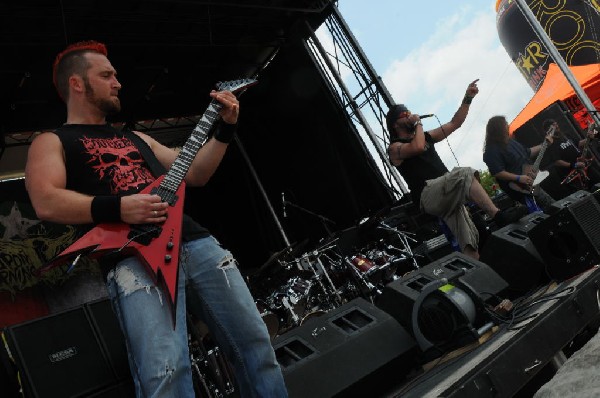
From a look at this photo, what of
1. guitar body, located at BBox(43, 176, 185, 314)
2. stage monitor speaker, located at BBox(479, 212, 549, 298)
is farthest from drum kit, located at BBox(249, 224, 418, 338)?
guitar body, located at BBox(43, 176, 185, 314)

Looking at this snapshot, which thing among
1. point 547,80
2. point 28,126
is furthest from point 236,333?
point 547,80

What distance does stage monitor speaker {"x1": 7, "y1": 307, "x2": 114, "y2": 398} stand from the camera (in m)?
2.25

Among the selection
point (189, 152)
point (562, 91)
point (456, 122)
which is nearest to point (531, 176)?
point (456, 122)

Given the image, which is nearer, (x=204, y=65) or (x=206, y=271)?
(x=206, y=271)

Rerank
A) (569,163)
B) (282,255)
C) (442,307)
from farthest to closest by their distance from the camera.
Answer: (282,255)
(569,163)
(442,307)

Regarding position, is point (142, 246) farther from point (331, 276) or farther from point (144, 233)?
point (331, 276)

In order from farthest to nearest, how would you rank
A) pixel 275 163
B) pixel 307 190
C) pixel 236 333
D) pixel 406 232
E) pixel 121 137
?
1. pixel 275 163
2. pixel 307 190
3. pixel 406 232
4. pixel 121 137
5. pixel 236 333

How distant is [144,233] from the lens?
1.47 m

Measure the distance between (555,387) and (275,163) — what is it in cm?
847

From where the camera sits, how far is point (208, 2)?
21.1ft

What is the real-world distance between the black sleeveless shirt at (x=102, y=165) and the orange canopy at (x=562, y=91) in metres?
7.70

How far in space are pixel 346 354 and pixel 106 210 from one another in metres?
1.34

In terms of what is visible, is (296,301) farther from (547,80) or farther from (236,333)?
(547,80)

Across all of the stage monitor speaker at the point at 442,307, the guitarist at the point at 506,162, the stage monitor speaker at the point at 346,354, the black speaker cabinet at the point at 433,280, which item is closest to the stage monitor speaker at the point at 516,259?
the black speaker cabinet at the point at 433,280
